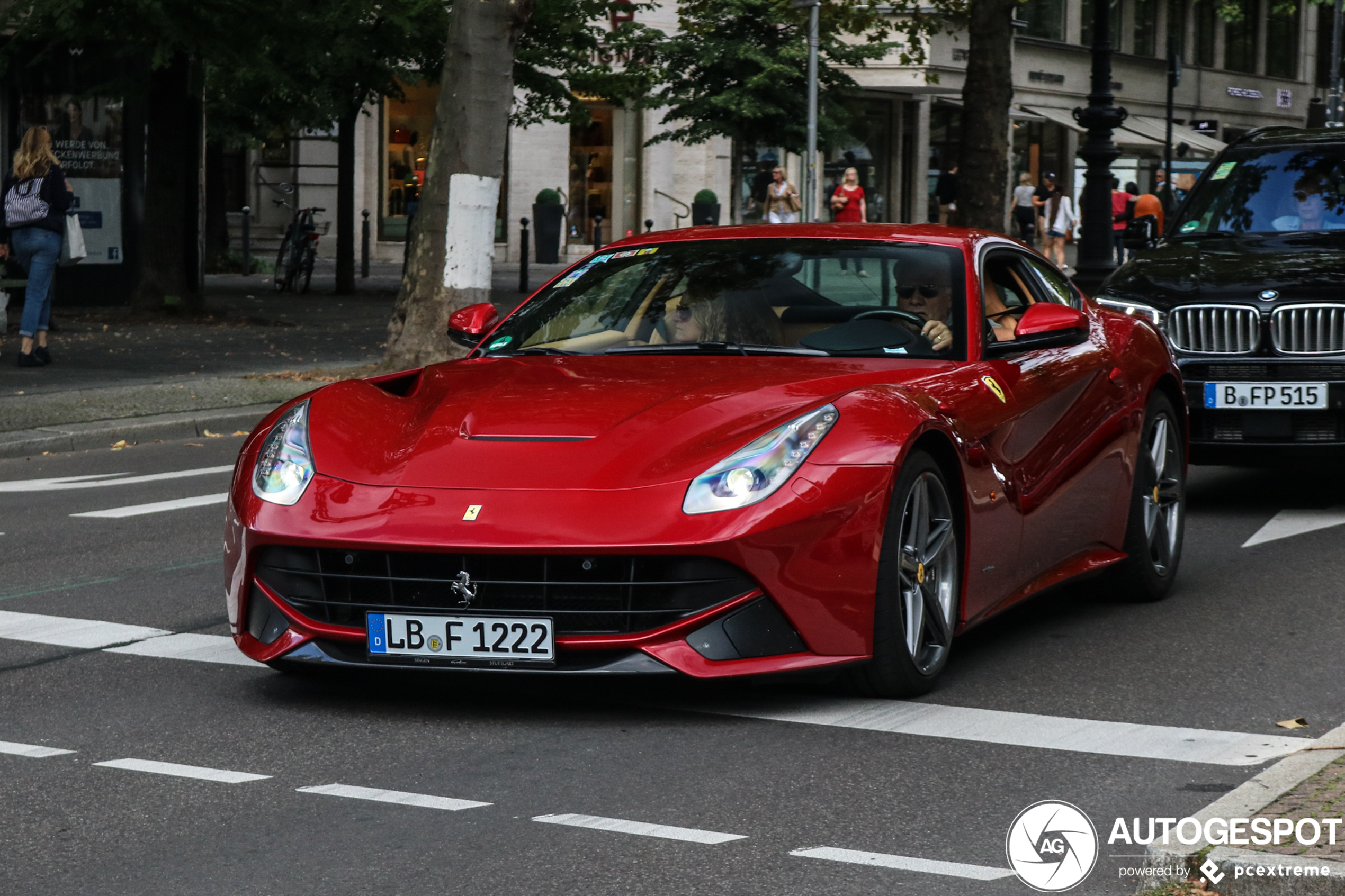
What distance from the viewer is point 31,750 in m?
5.15

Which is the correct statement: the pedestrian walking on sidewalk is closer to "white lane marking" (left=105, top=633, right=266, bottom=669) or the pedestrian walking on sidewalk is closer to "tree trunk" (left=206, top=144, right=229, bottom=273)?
"tree trunk" (left=206, top=144, right=229, bottom=273)

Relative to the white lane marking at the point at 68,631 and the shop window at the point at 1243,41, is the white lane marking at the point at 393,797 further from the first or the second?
the shop window at the point at 1243,41

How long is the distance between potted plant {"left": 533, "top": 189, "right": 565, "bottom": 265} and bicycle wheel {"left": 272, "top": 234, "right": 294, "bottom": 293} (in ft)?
44.5

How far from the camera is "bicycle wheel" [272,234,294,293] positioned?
2717 centimetres

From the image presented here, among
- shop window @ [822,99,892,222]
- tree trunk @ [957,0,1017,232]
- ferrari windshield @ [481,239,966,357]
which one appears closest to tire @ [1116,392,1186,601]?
ferrari windshield @ [481,239,966,357]

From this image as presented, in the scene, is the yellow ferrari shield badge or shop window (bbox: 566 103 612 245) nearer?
the yellow ferrari shield badge

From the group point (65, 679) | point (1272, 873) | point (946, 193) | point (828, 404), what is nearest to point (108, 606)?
point (65, 679)

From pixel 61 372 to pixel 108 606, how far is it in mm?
9100

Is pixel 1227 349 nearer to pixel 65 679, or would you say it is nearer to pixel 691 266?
pixel 691 266

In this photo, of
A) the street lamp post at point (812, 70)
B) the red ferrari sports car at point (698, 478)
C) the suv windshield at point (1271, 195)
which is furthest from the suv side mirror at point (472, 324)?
the street lamp post at point (812, 70)

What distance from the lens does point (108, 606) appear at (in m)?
7.23

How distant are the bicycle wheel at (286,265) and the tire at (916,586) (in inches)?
873

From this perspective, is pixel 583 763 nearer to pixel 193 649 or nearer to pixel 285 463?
pixel 285 463

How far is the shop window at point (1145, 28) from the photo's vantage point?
5556 cm
